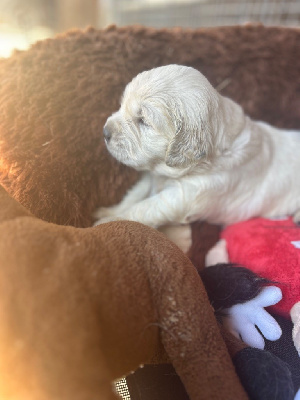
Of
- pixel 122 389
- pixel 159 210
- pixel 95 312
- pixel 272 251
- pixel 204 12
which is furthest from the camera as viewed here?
pixel 204 12

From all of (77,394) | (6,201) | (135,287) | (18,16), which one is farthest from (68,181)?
(18,16)

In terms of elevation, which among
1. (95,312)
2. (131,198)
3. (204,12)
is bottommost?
(131,198)

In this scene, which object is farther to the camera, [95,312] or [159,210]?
[159,210]

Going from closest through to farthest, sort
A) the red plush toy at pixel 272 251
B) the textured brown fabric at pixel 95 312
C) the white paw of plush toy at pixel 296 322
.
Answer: the textured brown fabric at pixel 95 312
the white paw of plush toy at pixel 296 322
the red plush toy at pixel 272 251

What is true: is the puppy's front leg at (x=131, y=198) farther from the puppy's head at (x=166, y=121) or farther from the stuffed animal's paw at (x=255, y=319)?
the stuffed animal's paw at (x=255, y=319)

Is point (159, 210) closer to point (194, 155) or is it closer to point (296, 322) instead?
point (194, 155)

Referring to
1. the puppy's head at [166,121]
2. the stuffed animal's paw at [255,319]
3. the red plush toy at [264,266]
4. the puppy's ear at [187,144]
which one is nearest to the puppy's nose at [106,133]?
the puppy's head at [166,121]

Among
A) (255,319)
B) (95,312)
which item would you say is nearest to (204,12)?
(255,319)

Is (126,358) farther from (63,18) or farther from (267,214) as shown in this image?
(63,18)
